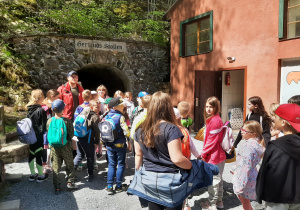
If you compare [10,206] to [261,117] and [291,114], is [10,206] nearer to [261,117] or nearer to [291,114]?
[291,114]

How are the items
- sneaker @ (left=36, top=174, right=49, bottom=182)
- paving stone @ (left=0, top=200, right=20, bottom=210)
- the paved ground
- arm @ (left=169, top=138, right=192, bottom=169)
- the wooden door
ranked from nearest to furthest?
1. arm @ (left=169, top=138, right=192, bottom=169)
2. paving stone @ (left=0, top=200, right=20, bottom=210)
3. the paved ground
4. sneaker @ (left=36, top=174, right=49, bottom=182)
5. the wooden door

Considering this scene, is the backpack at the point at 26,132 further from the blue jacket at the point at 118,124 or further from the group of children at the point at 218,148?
the blue jacket at the point at 118,124

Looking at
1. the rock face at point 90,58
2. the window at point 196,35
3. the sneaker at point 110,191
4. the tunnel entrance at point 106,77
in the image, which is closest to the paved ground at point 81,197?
the sneaker at point 110,191

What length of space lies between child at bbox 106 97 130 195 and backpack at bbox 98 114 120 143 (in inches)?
2.6

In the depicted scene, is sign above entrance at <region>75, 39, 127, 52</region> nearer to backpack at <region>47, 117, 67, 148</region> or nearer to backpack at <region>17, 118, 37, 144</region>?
backpack at <region>17, 118, 37, 144</region>

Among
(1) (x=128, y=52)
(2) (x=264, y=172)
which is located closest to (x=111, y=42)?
(1) (x=128, y=52)

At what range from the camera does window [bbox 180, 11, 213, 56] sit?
865cm

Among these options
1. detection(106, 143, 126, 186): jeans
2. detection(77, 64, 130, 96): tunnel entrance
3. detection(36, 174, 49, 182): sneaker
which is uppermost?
detection(77, 64, 130, 96): tunnel entrance

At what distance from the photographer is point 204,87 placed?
27.2 feet

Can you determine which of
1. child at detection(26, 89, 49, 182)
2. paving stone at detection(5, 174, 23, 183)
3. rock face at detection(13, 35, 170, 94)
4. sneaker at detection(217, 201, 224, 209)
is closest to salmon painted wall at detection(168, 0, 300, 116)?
rock face at detection(13, 35, 170, 94)

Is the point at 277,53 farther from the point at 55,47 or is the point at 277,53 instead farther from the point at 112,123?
the point at 55,47

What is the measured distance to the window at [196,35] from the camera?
8.65m

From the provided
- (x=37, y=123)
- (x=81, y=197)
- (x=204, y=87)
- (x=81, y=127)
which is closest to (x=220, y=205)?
(x=81, y=197)

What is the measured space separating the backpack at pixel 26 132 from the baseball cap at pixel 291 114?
12.0ft
